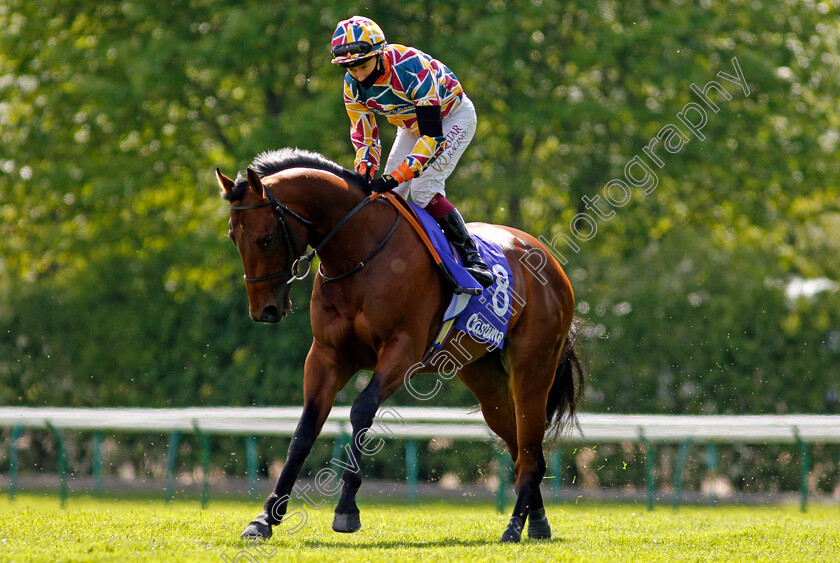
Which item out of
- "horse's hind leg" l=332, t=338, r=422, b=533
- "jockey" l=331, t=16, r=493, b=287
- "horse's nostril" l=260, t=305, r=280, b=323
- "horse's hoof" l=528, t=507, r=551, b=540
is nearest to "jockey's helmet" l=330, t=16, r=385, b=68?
"jockey" l=331, t=16, r=493, b=287

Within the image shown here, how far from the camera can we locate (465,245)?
6035 mm

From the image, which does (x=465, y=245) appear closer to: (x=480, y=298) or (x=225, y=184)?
(x=480, y=298)

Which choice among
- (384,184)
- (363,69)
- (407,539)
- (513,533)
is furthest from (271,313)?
(513,533)

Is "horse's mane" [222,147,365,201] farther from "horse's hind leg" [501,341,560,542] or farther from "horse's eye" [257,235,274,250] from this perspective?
"horse's hind leg" [501,341,560,542]

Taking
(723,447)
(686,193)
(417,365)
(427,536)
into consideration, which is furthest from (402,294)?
(686,193)

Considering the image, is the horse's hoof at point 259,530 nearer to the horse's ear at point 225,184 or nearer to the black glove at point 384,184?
the horse's ear at point 225,184

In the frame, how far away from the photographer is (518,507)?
6066mm

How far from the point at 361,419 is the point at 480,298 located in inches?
48.0

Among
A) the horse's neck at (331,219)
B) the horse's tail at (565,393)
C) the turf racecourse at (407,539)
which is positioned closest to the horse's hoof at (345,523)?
the turf racecourse at (407,539)

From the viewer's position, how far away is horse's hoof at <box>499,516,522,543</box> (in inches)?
229

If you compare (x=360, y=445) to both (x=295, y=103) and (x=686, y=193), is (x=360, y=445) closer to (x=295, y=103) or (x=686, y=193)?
(x=295, y=103)

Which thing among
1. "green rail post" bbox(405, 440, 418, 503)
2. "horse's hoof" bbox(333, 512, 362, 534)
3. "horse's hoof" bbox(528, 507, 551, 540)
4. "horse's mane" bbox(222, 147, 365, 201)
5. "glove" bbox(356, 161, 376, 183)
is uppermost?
"horse's mane" bbox(222, 147, 365, 201)

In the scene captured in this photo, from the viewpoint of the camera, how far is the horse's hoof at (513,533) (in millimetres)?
5809

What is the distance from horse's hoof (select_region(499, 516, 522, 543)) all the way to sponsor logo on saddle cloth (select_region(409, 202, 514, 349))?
3.39 feet
